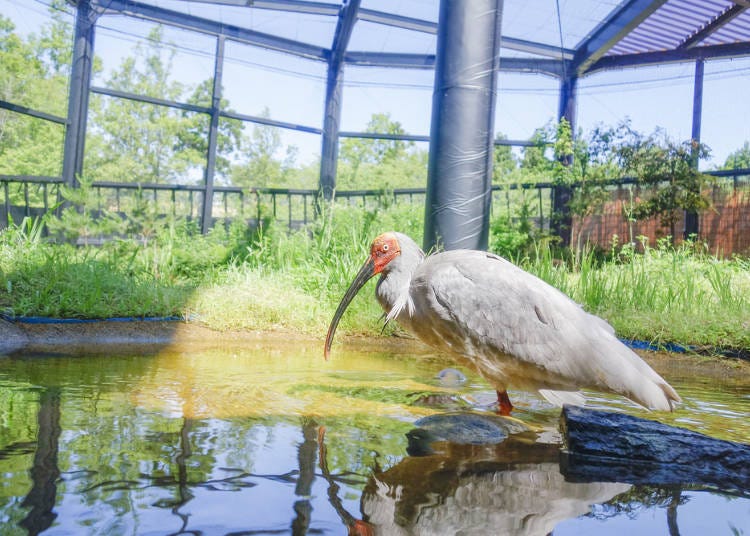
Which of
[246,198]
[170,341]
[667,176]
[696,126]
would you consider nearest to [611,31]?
[696,126]

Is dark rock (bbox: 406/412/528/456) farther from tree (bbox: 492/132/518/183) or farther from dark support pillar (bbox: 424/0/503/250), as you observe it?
tree (bbox: 492/132/518/183)

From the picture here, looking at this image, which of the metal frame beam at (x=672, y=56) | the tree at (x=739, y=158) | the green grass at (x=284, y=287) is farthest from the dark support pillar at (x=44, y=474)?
the tree at (x=739, y=158)

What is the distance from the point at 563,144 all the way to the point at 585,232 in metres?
1.52

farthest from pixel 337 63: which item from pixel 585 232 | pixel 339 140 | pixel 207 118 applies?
pixel 585 232

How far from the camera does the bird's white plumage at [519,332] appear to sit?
2.76 meters

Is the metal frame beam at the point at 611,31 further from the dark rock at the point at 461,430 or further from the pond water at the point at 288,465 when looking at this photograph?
the dark rock at the point at 461,430

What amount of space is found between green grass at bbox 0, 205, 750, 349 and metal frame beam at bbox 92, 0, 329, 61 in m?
3.75

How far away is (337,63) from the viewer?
1080 centimetres

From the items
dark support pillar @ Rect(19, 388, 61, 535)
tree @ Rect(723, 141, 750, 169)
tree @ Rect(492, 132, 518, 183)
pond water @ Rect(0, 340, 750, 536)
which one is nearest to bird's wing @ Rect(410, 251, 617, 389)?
pond water @ Rect(0, 340, 750, 536)

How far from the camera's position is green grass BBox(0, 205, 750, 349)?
4793mm

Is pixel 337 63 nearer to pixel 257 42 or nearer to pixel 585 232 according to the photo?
pixel 257 42

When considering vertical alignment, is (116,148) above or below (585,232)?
above

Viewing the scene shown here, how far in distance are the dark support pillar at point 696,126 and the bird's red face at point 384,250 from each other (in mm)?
7463

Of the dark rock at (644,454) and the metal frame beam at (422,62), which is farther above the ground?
the metal frame beam at (422,62)
